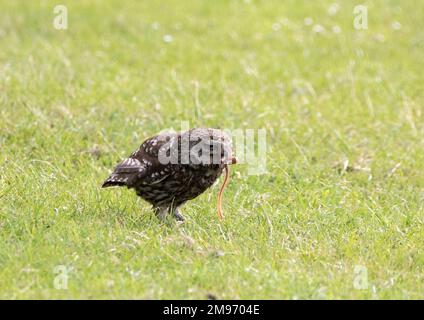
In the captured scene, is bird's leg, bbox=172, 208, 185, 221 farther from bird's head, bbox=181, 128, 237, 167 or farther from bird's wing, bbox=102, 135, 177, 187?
bird's head, bbox=181, 128, 237, 167

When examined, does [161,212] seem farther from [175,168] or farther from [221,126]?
[221,126]

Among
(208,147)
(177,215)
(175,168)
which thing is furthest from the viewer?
(177,215)

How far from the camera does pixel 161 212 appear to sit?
7340 mm

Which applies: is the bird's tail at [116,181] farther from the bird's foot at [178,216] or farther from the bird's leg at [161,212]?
the bird's foot at [178,216]

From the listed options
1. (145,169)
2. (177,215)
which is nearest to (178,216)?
(177,215)

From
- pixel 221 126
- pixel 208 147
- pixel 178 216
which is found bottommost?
pixel 178 216

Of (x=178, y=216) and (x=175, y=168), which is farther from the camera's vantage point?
(x=178, y=216)

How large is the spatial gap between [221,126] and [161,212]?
2.52m

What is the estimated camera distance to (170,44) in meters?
12.6

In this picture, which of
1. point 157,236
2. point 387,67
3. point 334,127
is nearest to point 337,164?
point 334,127

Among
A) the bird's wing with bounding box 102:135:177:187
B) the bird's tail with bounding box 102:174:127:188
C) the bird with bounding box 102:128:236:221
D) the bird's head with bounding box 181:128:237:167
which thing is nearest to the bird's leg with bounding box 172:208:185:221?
the bird with bounding box 102:128:236:221

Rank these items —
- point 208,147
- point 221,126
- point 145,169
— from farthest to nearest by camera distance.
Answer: point 221,126, point 145,169, point 208,147
